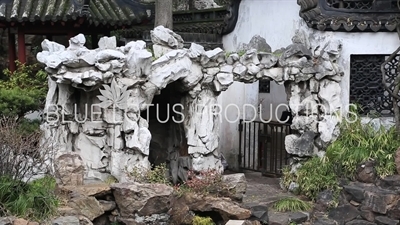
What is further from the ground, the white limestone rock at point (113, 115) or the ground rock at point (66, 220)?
the white limestone rock at point (113, 115)

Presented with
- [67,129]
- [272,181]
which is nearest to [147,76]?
[67,129]

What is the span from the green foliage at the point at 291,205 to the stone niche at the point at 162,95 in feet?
4.38

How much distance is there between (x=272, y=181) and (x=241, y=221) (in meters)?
3.33

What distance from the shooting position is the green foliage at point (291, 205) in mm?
9500

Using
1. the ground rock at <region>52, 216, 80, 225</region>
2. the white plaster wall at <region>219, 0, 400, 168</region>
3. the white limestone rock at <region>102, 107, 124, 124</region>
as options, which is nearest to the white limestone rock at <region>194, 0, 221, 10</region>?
the white plaster wall at <region>219, 0, 400, 168</region>

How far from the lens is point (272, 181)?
11.7m

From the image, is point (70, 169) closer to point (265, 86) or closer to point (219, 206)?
point (219, 206)

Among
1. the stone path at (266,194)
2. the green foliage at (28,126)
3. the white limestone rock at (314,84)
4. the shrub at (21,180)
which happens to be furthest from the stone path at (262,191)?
the green foliage at (28,126)

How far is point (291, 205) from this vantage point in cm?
952

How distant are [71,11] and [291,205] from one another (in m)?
5.72

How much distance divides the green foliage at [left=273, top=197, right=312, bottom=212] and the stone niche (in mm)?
1336

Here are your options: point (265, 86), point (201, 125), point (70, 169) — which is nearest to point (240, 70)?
point (201, 125)

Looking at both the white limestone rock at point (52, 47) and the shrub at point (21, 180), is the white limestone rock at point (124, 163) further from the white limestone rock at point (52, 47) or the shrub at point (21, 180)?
the white limestone rock at point (52, 47)

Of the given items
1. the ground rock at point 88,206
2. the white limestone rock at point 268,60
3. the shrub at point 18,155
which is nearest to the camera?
the shrub at point 18,155
